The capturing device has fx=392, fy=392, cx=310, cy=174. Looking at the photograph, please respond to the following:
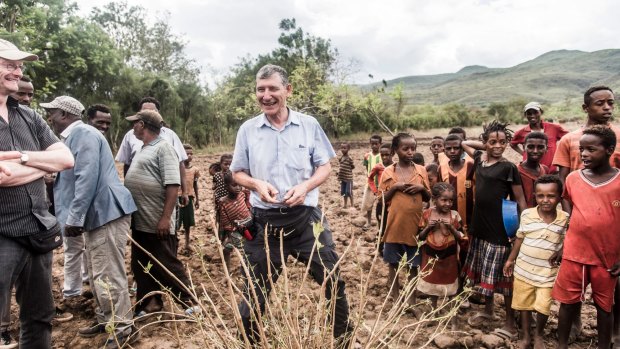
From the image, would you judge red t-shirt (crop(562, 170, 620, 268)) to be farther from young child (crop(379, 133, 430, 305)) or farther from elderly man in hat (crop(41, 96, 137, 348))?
elderly man in hat (crop(41, 96, 137, 348))

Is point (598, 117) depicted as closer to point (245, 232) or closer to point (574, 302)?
point (574, 302)

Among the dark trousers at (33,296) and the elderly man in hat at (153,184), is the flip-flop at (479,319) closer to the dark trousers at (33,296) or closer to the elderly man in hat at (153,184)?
the elderly man in hat at (153,184)

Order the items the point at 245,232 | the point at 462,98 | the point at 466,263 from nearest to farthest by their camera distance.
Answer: the point at 245,232 → the point at 466,263 → the point at 462,98

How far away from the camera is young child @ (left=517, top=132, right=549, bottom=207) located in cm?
309

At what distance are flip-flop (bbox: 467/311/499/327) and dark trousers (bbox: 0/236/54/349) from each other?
283 centimetres

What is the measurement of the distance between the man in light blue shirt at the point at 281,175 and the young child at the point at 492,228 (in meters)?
1.24

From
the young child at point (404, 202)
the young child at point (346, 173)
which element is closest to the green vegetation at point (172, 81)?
the young child at point (346, 173)

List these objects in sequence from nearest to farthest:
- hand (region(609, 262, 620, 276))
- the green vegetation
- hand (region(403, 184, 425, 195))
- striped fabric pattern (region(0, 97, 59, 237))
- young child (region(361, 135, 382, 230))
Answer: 1. striped fabric pattern (region(0, 97, 59, 237))
2. hand (region(609, 262, 620, 276))
3. hand (region(403, 184, 425, 195))
4. young child (region(361, 135, 382, 230))
5. the green vegetation

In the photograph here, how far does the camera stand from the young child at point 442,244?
9.88 ft

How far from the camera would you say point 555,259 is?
8.41ft

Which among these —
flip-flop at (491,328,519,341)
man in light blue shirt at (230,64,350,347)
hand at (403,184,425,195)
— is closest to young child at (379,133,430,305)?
hand at (403,184,425,195)

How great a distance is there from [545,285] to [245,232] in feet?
6.45

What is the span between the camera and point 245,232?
2357 mm

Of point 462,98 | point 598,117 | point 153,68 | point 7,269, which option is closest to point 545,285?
point 598,117
